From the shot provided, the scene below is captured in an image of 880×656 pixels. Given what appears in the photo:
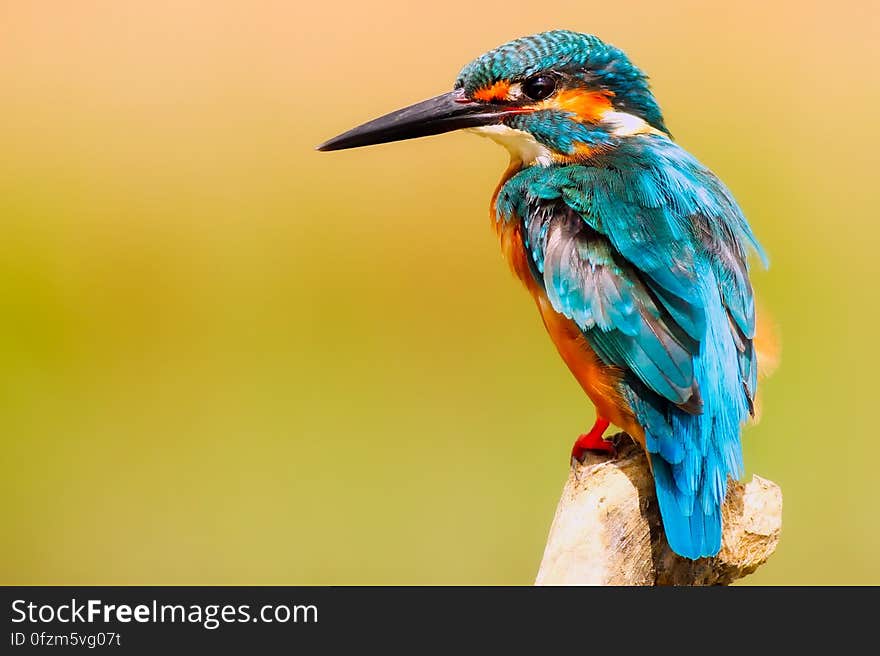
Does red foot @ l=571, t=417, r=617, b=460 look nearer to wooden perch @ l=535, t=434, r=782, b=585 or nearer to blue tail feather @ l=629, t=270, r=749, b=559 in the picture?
wooden perch @ l=535, t=434, r=782, b=585

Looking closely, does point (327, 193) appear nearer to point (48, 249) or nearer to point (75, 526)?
point (48, 249)

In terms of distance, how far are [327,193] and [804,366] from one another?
6.84ft

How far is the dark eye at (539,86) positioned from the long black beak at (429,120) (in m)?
0.05

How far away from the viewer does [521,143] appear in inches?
106

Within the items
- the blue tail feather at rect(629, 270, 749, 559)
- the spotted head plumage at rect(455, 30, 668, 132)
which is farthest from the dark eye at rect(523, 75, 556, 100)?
the blue tail feather at rect(629, 270, 749, 559)

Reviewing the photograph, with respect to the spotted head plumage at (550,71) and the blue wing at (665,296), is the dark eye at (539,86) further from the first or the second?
the blue wing at (665,296)

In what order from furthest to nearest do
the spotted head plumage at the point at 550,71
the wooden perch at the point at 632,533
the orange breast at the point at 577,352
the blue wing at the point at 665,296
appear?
the spotted head plumage at the point at 550,71 → the orange breast at the point at 577,352 → the blue wing at the point at 665,296 → the wooden perch at the point at 632,533

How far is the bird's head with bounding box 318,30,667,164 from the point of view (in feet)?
8.67

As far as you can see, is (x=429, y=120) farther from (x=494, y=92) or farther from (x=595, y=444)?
(x=595, y=444)

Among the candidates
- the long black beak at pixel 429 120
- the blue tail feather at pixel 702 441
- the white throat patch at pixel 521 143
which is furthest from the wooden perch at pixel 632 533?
the long black beak at pixel 429 120

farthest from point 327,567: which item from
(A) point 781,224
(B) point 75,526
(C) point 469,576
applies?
(A) point 781,224

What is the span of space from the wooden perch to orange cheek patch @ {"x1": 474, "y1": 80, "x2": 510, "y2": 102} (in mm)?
812

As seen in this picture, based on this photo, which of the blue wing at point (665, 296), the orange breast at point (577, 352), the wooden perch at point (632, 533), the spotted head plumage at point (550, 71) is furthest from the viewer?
the spotted head plumage at point (550, 71)

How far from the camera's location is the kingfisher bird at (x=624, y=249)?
90.7 inches
